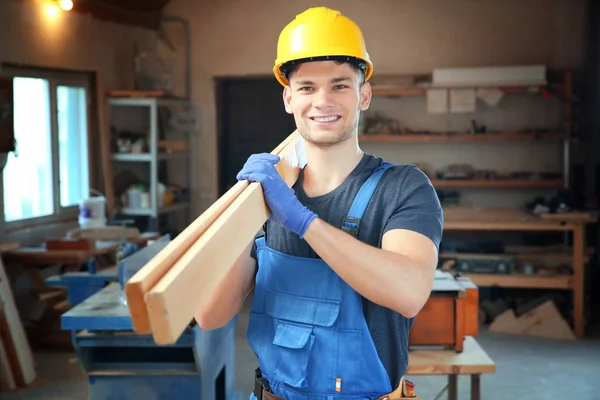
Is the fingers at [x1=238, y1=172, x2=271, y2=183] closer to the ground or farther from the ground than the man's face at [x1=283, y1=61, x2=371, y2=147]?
closer to the ground

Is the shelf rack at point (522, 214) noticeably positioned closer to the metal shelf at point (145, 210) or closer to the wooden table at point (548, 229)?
the wooden table at point (548, 229)

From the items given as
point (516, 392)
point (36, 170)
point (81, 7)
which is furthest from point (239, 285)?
point (81, 7)

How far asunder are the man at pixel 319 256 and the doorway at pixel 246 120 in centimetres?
502

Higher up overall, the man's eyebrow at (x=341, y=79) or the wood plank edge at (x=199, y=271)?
the man's eyebrow at (x=341, y=79)

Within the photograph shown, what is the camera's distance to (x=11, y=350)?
4.20 meters

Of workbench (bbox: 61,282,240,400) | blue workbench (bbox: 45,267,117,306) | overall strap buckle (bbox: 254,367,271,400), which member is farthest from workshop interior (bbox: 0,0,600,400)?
overall strap buckle (bbox: 254,367,271,400)

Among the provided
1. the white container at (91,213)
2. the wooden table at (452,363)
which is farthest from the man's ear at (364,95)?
the white container at (91,213)

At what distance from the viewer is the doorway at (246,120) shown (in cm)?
665

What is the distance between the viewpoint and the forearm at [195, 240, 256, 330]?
5.44 feet

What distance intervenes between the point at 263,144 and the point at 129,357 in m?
3.97

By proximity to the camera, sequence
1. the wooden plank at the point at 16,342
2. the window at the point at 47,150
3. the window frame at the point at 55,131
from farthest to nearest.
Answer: the window at the point at 47,150 → the window frame at the point at 55,131 → the wooden plank at the point at 16,342

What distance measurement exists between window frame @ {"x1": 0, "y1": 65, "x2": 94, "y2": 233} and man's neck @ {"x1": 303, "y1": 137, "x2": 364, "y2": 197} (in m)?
3.43

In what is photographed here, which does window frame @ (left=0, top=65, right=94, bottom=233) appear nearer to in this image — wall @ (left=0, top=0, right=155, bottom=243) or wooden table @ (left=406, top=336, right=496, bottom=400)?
wall @ (left=0, top=0, right=155, bottom=243)

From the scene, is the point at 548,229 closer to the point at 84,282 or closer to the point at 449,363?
the point at 449,363
